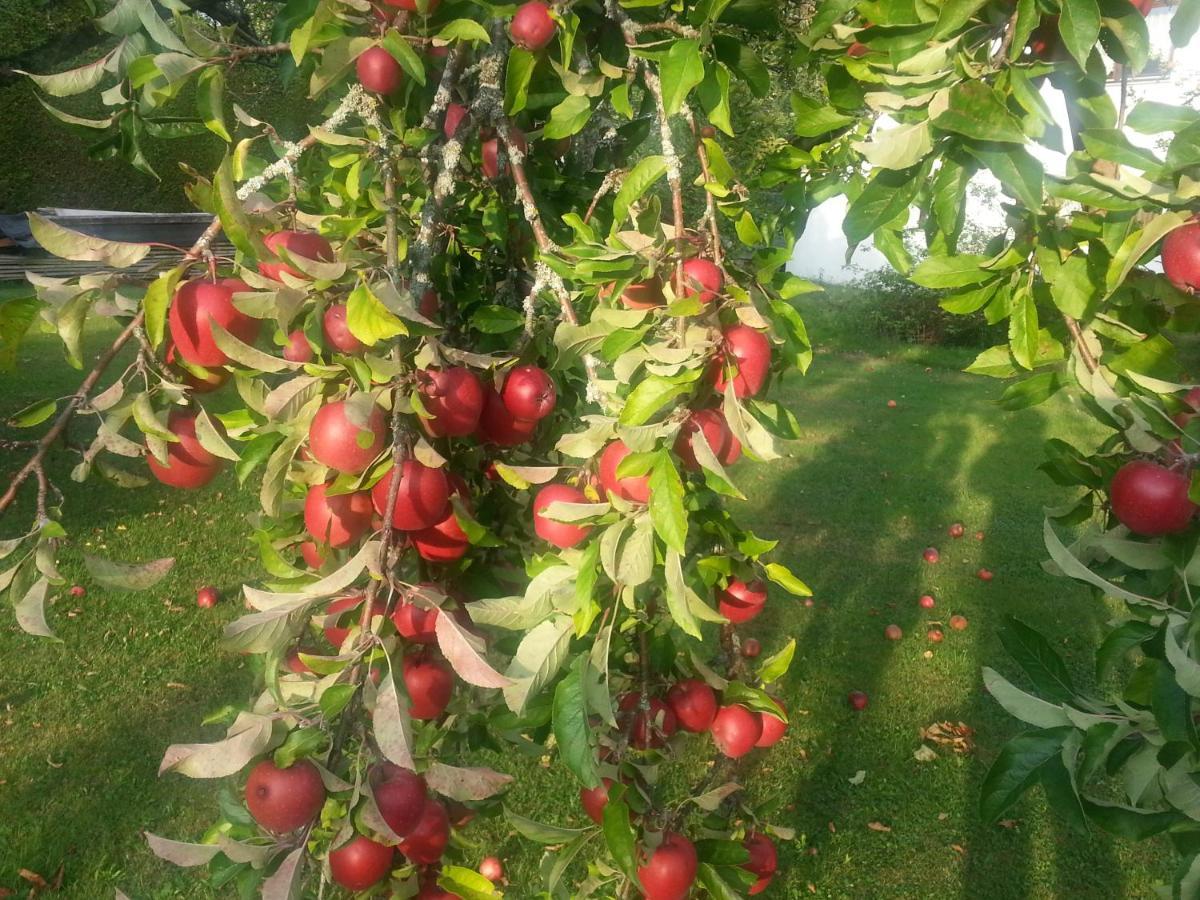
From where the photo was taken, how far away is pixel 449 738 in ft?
4.78

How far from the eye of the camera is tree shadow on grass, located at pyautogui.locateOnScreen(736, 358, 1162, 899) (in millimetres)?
3031

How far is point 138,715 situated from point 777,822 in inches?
96.3

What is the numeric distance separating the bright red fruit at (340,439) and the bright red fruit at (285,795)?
12.7 inches

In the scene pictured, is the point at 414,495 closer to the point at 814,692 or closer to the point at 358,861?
the point at 358,861

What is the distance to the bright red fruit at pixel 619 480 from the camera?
1.03 m

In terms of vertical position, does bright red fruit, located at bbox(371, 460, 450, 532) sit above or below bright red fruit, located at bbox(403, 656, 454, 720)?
above

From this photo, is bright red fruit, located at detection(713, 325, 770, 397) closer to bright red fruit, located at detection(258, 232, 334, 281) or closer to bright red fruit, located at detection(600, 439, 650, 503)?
bright red fruit, located at detection(600, 439, 650, 503)

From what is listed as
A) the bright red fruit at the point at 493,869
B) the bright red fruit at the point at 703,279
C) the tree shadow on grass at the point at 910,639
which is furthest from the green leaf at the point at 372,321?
the tree shadow on grass at the point at 910,639

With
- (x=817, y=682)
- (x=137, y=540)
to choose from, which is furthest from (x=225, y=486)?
(x=817, y=682)

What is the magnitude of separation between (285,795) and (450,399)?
1.50 ft

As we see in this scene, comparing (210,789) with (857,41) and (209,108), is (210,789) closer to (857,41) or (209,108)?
(209,108)

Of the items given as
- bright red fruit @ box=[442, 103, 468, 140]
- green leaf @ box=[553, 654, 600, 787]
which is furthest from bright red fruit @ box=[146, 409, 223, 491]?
bright red fruit @ box=[442, 103, 468, 140]

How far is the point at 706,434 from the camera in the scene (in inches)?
40.2

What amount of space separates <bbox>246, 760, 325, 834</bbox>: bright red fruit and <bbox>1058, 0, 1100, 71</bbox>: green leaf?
1.08 m
